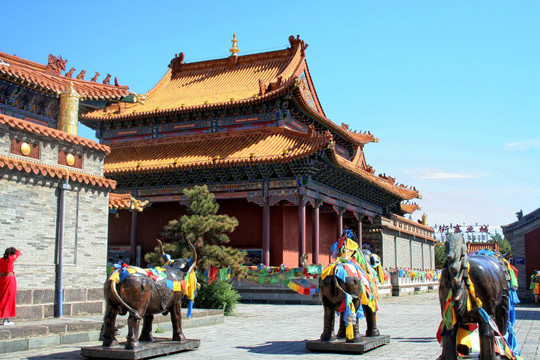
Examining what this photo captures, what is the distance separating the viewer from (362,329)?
1188 centimetres

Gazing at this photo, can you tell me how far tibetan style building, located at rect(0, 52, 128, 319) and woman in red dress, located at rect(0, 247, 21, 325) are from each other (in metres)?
0.73

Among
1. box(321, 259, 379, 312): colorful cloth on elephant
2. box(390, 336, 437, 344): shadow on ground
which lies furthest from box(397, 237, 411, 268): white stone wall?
box(321, 259, 379, 312): colorful cloth on elephant

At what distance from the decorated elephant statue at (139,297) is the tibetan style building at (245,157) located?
40.3 feet

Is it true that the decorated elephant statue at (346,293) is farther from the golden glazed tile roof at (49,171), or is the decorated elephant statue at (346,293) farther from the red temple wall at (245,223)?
the red temple wall at (245,223)

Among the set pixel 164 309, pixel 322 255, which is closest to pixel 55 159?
pixel 164 309

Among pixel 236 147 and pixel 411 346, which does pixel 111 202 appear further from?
pixel 236 147

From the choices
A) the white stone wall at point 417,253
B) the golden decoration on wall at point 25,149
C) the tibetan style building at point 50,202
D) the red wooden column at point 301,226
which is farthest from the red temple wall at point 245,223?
the white stone wall at point 417,253

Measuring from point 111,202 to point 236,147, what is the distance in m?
10.2

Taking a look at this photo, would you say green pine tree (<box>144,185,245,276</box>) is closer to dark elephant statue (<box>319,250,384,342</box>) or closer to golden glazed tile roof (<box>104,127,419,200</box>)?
golden glazed tile roof (<box>104,127,419,200</box>)

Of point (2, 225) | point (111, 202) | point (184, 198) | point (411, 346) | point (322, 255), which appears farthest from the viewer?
point (322, 255)

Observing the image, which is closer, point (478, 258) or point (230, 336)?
point (478, 258)

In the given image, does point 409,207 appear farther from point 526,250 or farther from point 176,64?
point 176,64

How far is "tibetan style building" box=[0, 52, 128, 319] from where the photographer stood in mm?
11156

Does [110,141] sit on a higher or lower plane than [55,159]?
higher
